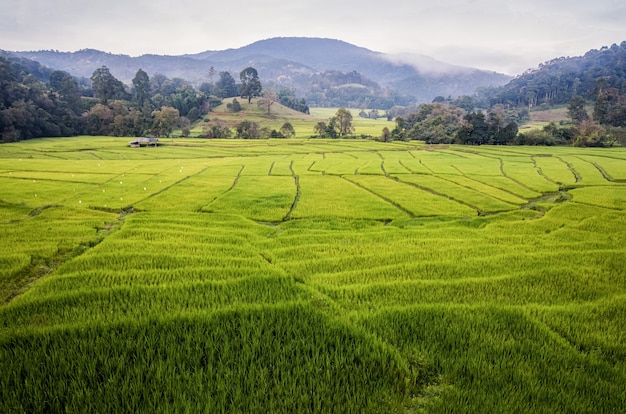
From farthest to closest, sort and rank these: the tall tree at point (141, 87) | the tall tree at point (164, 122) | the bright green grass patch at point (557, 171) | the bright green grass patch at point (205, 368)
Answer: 1. the tall tree at point (141, 87)
2. the tall tree at point (164, 122)
3. the bright green grass patch at point (557, 171)
4. the bright green grass patch at point (205, 368)

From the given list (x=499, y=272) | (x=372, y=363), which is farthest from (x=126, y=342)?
(x=499, y=272)

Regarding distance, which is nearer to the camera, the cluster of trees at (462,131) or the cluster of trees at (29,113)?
the cluster of trees at (29,113)

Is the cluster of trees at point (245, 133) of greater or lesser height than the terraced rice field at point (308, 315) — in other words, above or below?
above

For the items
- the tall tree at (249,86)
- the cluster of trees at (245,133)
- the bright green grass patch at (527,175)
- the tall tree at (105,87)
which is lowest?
the bright green grass patch at (527,175)

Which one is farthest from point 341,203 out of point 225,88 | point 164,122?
point 225,88

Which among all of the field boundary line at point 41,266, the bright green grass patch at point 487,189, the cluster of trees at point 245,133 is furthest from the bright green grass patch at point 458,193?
the cluster of trees at point 245,133

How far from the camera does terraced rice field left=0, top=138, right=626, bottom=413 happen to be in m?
4.05

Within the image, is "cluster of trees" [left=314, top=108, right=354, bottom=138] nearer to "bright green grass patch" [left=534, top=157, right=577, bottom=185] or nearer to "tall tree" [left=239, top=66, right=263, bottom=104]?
"bright green grass patch" [left=534, top=157, right=577, bottom=185]

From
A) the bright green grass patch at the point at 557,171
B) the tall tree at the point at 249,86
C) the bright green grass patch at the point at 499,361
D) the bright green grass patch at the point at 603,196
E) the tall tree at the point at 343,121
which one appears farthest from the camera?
the tall tree at the point at 249,86

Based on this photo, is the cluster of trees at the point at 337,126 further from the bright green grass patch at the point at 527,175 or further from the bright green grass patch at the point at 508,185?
the bright green grass patch at the point at 508,185

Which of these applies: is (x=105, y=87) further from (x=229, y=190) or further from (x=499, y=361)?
(x=499, y=361)

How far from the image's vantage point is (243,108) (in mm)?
124250

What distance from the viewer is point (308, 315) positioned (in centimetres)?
577

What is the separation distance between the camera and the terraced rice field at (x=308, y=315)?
4.05 metres
